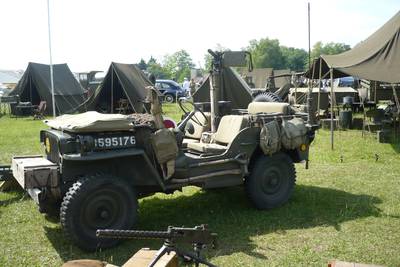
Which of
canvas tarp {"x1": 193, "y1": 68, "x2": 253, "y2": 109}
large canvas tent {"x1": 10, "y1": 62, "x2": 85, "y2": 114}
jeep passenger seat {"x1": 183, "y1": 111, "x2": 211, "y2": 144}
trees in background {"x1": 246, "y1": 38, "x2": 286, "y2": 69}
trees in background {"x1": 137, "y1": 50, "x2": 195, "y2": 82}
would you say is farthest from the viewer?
trees in background {"x1": 246, "y1": 38, "x2": 286, "y2": 69}

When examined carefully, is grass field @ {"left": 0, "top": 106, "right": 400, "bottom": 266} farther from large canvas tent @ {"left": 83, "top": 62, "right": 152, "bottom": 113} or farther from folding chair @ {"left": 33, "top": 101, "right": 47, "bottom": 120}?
folding chair @ {"left": 33, "top": 101, "right": 47, "bottom": 120}

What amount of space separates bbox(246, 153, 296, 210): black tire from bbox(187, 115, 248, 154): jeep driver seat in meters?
0.47

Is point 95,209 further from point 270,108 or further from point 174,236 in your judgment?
point 270,108

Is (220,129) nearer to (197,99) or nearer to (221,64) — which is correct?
(221,64)

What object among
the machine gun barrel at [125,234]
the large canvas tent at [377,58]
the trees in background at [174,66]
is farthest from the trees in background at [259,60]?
the machine gun barrel at [125,234]

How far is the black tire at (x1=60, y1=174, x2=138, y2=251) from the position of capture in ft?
14.4

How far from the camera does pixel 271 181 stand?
5.99m

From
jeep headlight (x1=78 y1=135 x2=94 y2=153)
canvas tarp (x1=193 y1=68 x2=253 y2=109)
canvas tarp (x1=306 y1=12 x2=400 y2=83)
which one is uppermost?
canvas tarp (x1=306 y1=12 x2=400 y2=83)

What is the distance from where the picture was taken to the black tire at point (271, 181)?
5.86m

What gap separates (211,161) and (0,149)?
298 inches

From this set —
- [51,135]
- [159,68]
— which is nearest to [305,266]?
[51,135]

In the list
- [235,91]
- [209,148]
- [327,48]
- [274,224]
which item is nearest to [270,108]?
[209,148]

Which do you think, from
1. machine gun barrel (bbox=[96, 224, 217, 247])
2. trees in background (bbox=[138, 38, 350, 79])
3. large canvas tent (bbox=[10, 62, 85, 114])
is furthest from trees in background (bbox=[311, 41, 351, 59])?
machine gun barrel (bbox=[96, 224, 217, 247])

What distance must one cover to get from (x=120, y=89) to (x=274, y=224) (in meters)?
14.1
